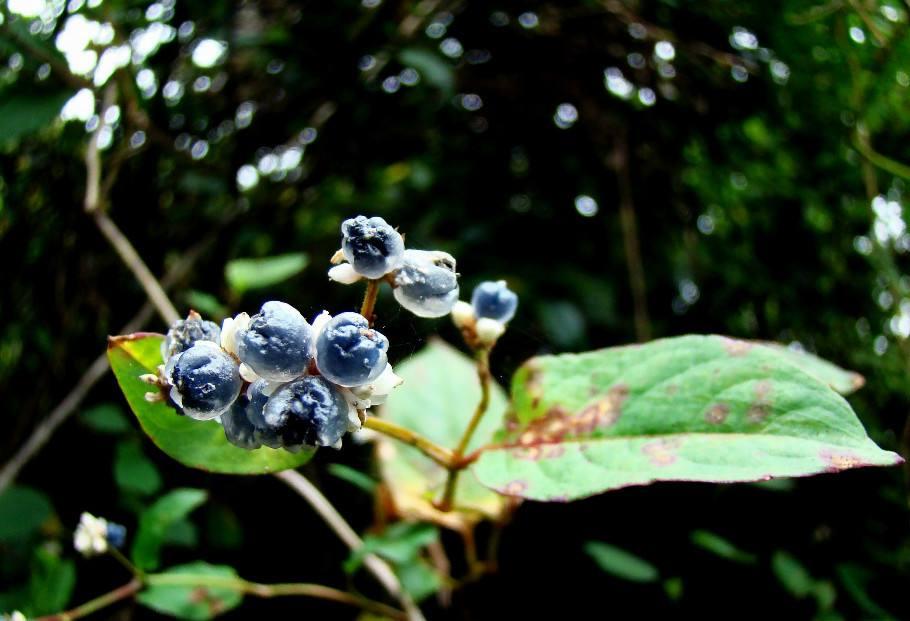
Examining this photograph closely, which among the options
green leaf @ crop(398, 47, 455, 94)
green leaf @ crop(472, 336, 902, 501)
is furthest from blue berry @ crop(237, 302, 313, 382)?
green leaf @ crop(398, 47, 455, 94)

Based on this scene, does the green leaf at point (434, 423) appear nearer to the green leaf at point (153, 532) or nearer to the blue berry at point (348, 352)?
the green leaf at point (153, 532)

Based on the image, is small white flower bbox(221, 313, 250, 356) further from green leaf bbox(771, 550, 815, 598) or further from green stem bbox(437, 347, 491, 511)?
green leaf bbox(771, 550, 815, 598)

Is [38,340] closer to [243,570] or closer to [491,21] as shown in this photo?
[243,570]

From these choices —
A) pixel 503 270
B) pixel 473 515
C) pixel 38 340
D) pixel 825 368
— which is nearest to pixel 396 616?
pixel 473 515

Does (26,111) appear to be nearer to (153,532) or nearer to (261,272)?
(261,272)

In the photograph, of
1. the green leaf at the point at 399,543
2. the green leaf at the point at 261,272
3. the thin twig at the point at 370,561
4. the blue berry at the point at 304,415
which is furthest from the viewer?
the green leaf at the point at 261,272

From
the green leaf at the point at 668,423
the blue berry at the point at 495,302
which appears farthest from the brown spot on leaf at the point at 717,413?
the blue berry at the point at 495,302

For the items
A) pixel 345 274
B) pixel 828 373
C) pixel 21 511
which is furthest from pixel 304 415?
pixel 21 511
